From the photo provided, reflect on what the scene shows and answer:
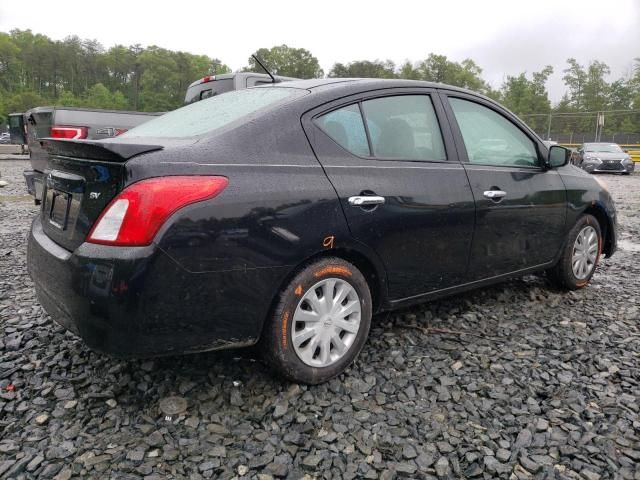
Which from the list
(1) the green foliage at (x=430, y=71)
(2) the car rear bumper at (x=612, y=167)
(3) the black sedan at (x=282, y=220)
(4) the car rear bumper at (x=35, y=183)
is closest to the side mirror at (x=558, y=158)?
(3) the black sedan at (x=282, y=220)

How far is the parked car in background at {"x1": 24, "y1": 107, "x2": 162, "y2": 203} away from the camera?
6680mm

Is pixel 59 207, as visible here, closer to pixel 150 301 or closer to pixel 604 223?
pixel 150 301

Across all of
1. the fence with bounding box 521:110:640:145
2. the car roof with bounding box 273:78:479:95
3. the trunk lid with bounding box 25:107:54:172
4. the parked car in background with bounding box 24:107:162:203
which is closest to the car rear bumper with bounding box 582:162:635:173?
the fence with bounding box 521:110:640:145

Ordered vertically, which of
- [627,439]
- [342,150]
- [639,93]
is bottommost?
[627,439]

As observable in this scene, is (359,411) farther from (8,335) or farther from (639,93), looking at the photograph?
(639,93)

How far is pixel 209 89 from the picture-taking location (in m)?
7.85

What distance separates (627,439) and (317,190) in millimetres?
1775

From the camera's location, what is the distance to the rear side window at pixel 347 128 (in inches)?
106

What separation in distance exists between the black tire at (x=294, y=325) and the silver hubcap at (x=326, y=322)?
23mm

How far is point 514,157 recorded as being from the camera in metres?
3.73

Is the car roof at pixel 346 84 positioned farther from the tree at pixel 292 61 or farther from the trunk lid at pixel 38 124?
the tree at pixel 292 61

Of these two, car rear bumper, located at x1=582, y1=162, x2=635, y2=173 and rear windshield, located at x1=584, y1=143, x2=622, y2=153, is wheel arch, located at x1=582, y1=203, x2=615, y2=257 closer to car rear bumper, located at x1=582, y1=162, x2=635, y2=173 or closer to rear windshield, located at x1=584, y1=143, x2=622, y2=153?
car rear bumper, located at x1=582, y1=162, x2=635, y2=173

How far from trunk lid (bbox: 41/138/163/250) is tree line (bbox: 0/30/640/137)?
62.8 metres

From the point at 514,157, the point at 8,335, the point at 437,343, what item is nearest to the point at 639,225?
the point at 514,157
